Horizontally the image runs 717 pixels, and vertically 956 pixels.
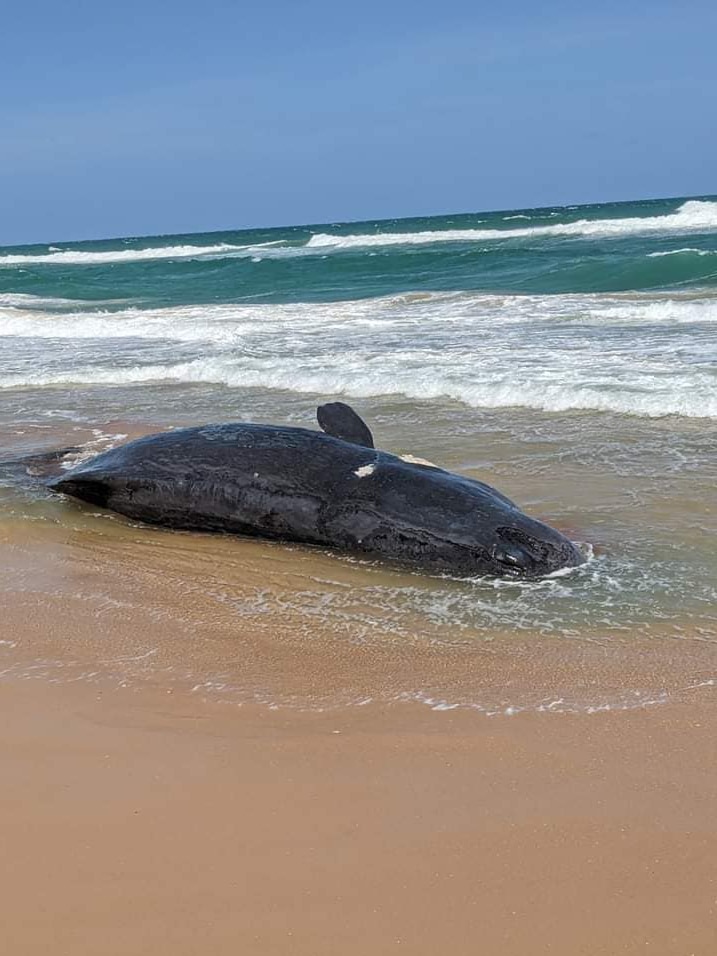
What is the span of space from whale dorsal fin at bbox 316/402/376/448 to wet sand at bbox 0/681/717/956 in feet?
9.51

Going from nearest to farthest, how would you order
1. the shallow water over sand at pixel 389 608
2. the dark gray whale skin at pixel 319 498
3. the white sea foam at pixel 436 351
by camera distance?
the shallow water over sand at pixel 389 608 < the dark gray whale skin at pixel 319 498 < the white sea foam at pixel 436 351

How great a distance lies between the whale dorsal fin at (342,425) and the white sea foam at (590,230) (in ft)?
161

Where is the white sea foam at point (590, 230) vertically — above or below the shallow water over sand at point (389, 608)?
above

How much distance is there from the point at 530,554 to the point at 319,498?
1211 mm

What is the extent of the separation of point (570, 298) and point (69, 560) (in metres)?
18.0

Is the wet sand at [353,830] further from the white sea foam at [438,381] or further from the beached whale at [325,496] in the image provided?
the white sea foam at [438,381]

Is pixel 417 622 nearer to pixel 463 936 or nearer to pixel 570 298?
pixel 463 936

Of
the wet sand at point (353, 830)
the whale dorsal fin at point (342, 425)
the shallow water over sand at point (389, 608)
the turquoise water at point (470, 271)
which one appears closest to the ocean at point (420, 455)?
the shallow water over sand at point (389, 608)

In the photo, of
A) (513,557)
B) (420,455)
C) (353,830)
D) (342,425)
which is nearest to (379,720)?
(353,830)

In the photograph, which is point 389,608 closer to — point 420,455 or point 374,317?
point 420,455

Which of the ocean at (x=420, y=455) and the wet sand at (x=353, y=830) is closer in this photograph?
the wet sand at (x=353, y=830)

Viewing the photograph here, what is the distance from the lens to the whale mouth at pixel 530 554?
5094 mm

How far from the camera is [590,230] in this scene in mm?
58938

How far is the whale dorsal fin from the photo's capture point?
21.3ft
